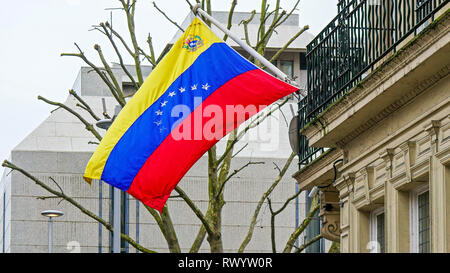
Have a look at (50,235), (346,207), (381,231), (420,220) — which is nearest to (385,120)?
(420,220)

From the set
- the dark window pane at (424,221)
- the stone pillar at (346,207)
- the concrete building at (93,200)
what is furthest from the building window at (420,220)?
the concrete building at (93,200)

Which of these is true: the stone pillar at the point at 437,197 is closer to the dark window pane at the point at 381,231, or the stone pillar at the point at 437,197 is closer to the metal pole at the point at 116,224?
the dark window pane at the point at 381,231

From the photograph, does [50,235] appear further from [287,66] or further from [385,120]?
[385,120]

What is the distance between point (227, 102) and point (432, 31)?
3.72 meters

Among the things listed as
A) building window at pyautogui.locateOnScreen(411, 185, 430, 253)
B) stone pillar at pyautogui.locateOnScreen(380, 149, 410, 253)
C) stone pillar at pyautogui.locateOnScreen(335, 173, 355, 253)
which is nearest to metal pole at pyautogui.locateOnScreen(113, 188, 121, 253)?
stone pillar at pyautogui.locateOnScreen(335, 173, 355, 253)

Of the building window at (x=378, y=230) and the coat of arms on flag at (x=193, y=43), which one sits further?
the building window at (x=378, y=230)

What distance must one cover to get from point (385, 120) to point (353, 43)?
1.32 metres

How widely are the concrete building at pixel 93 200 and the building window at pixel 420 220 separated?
32221mm

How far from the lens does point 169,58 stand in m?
16.5

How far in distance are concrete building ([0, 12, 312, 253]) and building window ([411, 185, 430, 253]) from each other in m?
32.2

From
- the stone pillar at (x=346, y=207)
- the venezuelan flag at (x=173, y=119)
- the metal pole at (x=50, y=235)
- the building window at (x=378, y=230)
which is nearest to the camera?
the venezuelan flag at (x=173, y=119)

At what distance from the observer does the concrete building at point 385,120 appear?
14164mm

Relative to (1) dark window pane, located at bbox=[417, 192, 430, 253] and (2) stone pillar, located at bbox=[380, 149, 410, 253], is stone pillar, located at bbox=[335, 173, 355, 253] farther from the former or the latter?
(1) dark window pane, located at bbox=[417, 192, 430, 253]

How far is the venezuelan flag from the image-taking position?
627 inches
